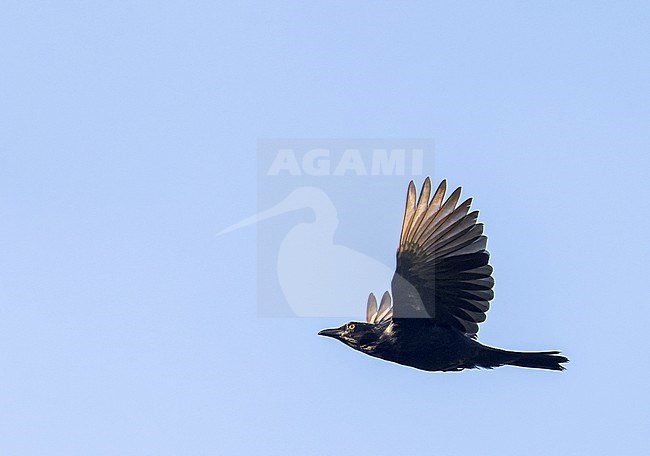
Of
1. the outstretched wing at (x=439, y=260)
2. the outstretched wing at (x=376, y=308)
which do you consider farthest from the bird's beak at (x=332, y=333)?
the outstretched wing at (x=376, y=308)

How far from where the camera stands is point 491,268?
1483 cm

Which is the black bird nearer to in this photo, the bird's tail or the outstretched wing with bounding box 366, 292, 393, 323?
the bird's tail

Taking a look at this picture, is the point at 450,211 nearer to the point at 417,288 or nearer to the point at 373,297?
the point at 417,288

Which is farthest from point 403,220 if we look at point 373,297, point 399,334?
point 373,297

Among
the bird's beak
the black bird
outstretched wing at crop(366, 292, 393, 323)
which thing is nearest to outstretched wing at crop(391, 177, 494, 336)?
the black bird

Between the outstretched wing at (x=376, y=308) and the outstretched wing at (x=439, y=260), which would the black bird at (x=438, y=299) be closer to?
the outstretched wing at (x=439, y=260)

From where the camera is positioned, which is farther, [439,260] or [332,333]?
[332,333]

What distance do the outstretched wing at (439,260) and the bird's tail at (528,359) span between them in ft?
1.91

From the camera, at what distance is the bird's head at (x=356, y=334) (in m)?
15.4

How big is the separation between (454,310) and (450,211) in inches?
53.3

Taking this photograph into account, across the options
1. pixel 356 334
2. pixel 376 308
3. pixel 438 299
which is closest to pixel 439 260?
pixel 438 299

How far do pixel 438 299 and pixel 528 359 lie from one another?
1.37m

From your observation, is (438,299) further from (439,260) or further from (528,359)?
(528,359)

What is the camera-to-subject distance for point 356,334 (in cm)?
1548
